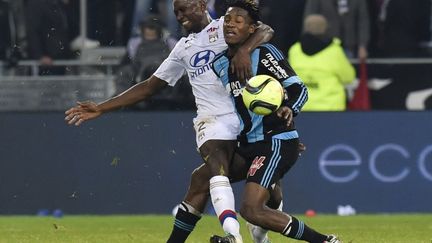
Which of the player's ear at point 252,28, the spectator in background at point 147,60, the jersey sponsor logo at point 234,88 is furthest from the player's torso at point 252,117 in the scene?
the spectator in background at point 147,60

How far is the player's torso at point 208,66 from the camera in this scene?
1116cm

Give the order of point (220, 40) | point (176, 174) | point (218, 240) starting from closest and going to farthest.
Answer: point (218, 240) < point (220, 40) < point (176, 174)

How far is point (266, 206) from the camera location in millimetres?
10531

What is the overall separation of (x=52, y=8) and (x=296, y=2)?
294 cm

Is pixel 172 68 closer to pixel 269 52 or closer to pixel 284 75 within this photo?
pixel 269 52

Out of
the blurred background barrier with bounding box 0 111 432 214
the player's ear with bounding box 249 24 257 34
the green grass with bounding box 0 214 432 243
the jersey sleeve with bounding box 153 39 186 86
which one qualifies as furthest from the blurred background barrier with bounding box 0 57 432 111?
the player's ear with bounding box 249 24 257 34

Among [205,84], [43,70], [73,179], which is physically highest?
[205,84]

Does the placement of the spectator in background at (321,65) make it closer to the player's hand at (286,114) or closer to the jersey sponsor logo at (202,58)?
the jersey sponsor logo at (202,58)

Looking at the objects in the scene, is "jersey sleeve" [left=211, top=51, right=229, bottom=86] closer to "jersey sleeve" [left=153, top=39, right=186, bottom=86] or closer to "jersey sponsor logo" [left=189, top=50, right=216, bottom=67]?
"jersey sponsor logo" [left=189, top=50, right=216, bottom=67]

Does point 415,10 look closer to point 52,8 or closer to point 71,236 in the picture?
point 52,8

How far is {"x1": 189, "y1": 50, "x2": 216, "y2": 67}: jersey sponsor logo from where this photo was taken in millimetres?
11180

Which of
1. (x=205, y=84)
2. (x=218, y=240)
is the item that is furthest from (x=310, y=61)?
(x=218, y=240)

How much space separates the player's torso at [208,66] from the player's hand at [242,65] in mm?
559

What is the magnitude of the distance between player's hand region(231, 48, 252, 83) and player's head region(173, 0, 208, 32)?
68 centimetres
